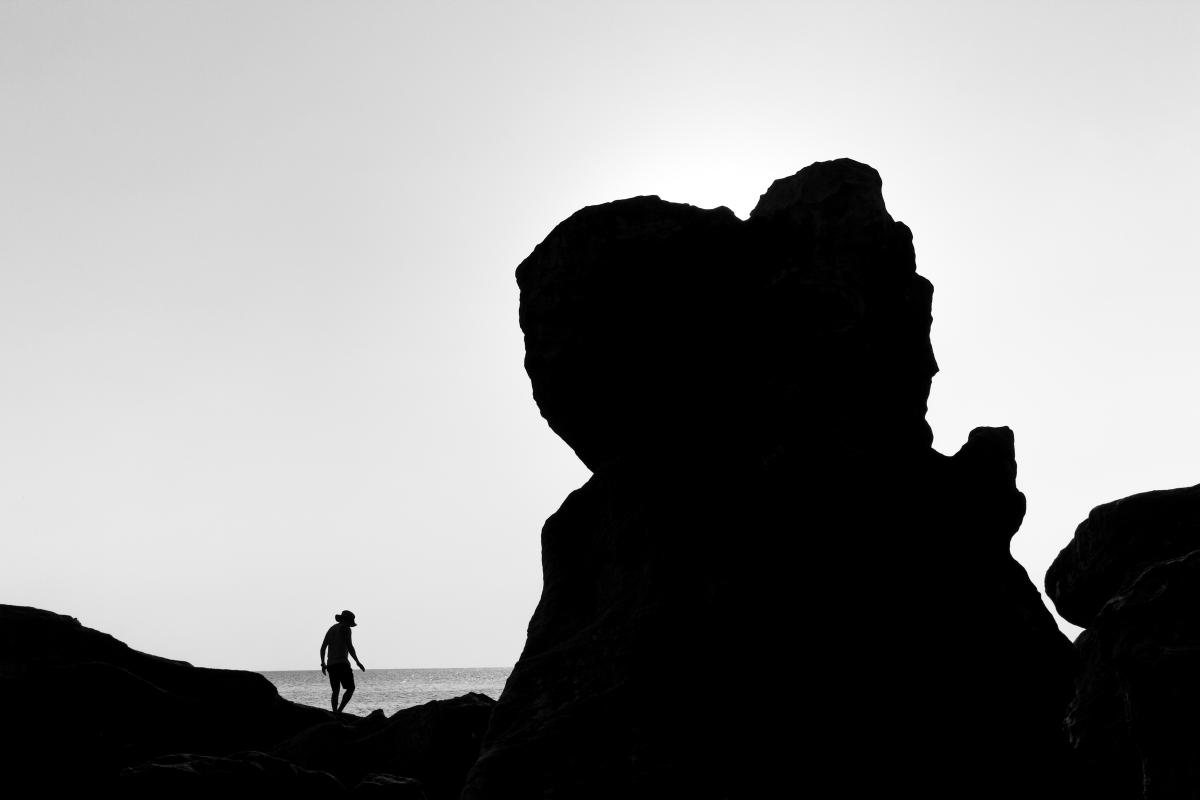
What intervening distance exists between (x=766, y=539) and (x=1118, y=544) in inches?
138

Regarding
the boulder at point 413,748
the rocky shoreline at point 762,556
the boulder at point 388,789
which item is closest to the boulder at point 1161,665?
the rocky shoreline at point 762,556

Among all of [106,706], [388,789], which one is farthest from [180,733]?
[388,789]

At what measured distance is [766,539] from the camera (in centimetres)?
1156

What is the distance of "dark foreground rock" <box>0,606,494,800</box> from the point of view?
39.2ft

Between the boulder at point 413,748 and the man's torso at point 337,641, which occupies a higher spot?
the man's torso at point 337,641

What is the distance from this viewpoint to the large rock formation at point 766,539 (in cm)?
1056

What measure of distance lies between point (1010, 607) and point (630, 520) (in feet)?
14.6

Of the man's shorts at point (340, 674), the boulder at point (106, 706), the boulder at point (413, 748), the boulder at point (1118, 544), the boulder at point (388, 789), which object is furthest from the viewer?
the man's shorts at point (340, 674)

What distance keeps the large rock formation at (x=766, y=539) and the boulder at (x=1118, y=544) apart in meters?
1.42

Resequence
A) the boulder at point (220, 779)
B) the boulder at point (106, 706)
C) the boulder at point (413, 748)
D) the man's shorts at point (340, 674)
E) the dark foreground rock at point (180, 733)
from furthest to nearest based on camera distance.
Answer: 1. the man's shorts at point (340, 674)
2. the boulder at point (413, 748)
3. the boulder at point (106, 706)
4. the dark foreground rock at point (180, 733)
5. the boulder at point (220, 779)

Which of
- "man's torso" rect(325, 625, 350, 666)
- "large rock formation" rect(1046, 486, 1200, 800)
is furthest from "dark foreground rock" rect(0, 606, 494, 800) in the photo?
"large rock formation" rect(1046, 486, 1200, 800)

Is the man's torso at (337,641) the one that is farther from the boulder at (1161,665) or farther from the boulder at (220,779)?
the boulder at (1161,665)

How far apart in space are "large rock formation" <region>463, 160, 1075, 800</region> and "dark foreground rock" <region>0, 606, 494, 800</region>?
3.04m

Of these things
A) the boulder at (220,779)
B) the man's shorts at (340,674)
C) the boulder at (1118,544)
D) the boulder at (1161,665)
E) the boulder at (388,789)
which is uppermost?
the boulder at (1118,544)
